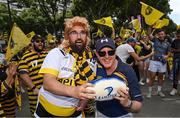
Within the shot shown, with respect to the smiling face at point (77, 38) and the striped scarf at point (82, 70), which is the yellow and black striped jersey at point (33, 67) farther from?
the smiling face at point (77, 38)

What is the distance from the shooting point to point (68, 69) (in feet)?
12.7

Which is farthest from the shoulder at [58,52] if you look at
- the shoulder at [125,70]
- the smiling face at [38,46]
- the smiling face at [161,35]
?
the smiling face at [161,35]

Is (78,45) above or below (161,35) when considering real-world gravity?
above

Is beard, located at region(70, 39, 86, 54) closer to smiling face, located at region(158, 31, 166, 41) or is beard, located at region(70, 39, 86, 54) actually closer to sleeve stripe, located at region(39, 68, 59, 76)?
sleeve stripe, located at region(39, 68, 59, 76)

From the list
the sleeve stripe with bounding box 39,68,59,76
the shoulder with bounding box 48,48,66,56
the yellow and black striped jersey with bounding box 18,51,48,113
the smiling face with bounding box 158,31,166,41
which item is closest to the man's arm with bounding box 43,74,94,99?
the sleeve stripe with bounding box 39,68,59,76

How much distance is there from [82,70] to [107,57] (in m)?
0.30

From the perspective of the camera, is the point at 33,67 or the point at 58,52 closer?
the point at 58,52

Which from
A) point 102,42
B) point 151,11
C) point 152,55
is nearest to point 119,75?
point 102,42

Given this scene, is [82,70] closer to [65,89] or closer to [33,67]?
[65,89]

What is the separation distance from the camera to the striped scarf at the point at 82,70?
3932 millimetres

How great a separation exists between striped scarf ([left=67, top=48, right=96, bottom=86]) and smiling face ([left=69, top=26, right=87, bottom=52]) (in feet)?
0.25

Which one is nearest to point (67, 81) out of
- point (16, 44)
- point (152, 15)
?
point (16, 44)

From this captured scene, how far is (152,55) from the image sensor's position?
12.2 metres

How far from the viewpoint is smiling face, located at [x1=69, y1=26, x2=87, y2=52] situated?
12.7ft
